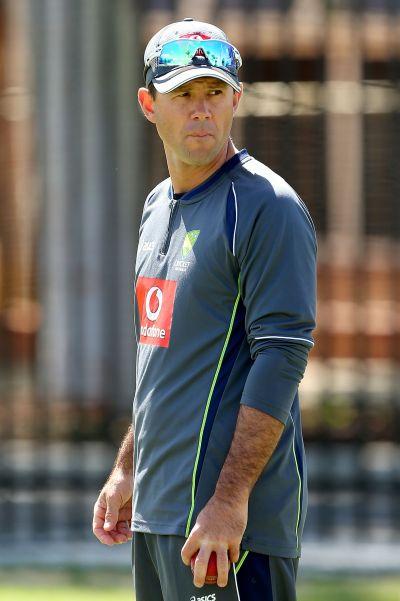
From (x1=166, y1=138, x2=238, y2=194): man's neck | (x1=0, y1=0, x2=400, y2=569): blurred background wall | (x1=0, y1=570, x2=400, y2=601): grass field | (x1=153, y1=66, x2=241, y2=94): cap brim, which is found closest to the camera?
(x1=153, y1=66, x2=241, y2=94): cap brim

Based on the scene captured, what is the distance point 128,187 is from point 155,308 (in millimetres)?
6028

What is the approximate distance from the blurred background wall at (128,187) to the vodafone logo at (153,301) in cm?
527

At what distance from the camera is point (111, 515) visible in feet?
12.5

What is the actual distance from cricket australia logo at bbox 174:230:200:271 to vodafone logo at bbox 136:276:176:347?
44 millimetres

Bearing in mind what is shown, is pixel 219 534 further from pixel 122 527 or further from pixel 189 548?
pixel 122 527

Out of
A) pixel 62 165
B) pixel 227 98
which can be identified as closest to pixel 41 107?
pixel 62 165

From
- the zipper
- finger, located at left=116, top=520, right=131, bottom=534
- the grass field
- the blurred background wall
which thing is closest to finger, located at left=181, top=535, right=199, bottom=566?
finger, located at left=116, top=520, right=131, bottom=534

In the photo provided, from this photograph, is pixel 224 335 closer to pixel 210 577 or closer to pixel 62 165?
pixel 210 577

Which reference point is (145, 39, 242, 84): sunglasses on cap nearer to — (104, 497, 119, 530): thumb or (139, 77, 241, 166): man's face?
(139, 77, 241, 166): man's face

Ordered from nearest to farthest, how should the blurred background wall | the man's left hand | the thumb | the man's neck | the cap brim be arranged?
1. the man's left hand
2. the cap brim
3. the man's neck
4. the thumb
5. the blurred background wall

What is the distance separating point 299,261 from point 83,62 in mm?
6260

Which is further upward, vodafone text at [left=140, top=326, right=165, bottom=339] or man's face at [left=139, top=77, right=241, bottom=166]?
man's face at [left=139, top=77, right=241, bottom=166]

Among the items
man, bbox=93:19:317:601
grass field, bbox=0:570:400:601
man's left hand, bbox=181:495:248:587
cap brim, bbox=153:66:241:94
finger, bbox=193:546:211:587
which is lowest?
grass field, bbox=0:570:400:601

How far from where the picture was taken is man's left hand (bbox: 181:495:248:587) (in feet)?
10.5
